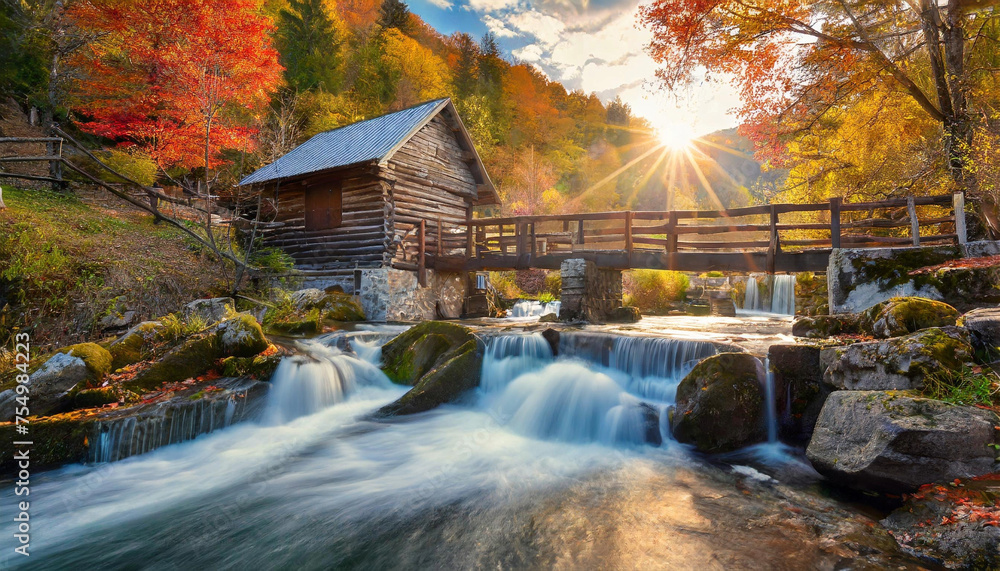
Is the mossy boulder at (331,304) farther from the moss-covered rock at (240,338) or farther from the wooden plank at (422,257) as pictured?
the moss-covered rock at (240,338)

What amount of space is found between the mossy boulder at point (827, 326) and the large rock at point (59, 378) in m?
9.86

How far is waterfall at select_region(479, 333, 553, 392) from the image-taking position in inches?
279

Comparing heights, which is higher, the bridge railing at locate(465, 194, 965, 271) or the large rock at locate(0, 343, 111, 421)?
the bridge railing at locate(465, 194, 965, 271)

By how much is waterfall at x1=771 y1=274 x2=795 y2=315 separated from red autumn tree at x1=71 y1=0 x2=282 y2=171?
1993 cm

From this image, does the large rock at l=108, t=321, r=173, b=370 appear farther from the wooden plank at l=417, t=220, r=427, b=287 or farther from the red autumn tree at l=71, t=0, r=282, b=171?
the red autumn tree at l=71, t=0, r=282, b=171

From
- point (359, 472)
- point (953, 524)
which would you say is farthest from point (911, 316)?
point (359, 472)

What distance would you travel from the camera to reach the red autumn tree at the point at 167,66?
49.2 feet

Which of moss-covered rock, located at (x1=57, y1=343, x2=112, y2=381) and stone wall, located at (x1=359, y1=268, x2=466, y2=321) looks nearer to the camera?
moss-covered rock, located at (x1=57, y1=343, x2=112, y2=381)

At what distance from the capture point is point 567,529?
340 centimetres

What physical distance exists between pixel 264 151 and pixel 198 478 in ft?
66.4

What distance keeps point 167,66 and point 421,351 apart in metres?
15.4

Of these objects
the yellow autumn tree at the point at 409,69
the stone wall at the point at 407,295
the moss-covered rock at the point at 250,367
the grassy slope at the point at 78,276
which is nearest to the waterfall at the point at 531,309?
the stone wall at the point at 407,295

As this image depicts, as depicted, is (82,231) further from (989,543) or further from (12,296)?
(989,543)

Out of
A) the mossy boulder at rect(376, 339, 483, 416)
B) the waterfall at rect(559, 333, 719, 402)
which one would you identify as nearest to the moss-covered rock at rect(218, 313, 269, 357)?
the mossy boulder at rect(376, 339, 483, 416)
